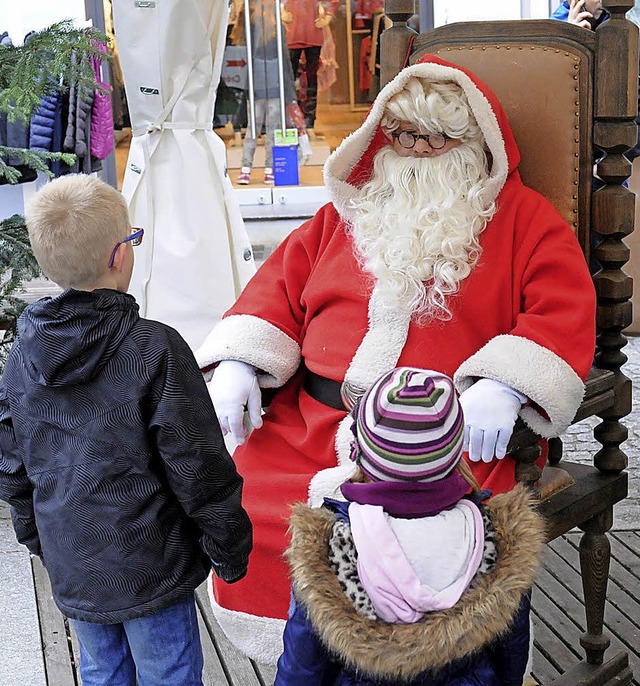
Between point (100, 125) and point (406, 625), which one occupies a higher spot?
point (100, 125)

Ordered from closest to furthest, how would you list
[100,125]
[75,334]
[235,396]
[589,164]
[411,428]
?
1. [411,428]
2. [75,334]
3. [235,396]
4. [589,164]
5. [100,125]

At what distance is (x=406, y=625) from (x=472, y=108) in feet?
4.10

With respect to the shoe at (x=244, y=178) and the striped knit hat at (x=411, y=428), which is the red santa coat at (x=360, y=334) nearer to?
the striped knit hat at (x=411, y=428)

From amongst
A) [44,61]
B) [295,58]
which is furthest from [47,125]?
[295,58]

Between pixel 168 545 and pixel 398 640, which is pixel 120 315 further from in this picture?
pixel 398 640

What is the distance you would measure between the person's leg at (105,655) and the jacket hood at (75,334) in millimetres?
495

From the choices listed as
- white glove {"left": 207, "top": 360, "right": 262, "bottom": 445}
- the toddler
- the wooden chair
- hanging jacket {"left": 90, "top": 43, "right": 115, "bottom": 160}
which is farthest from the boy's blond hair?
hanging jacket {"left": 90, "top": 43, "right": 115, "bottom": 160}

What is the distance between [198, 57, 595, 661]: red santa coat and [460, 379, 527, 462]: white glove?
5 centimetres

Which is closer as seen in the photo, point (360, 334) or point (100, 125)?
point (360, 334)

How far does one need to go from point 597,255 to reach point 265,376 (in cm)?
85

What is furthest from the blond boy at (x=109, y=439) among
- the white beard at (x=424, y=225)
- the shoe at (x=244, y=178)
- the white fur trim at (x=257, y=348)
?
the shoe at (x=244, y=178)

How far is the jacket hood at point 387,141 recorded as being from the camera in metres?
2.24

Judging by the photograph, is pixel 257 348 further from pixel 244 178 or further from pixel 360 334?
pixel 244 178

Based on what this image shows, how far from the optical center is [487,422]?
1.98m
